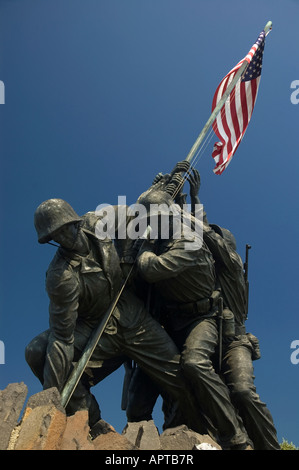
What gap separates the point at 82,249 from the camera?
5914mm

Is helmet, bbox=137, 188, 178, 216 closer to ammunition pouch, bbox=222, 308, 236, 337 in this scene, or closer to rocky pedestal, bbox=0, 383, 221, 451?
ammunition pouch, bbox=222, 308, 236, 337

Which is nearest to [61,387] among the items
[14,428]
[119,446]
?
[14,428]

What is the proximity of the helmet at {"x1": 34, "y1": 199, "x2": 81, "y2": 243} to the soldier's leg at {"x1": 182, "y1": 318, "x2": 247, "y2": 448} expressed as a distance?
81.8 inches

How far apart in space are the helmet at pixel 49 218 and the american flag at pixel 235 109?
4.08 m

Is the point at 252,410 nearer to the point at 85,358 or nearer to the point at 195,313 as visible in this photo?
the point at 195,313

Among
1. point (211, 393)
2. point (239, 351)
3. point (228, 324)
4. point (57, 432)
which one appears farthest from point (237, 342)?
point (57, 432)

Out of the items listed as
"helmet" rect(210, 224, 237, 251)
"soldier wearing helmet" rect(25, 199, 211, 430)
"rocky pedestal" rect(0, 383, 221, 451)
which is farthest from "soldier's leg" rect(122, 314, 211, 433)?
"helmet" rect(210, 224, 237, 251)

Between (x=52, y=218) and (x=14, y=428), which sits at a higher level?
(x=52, y=218)

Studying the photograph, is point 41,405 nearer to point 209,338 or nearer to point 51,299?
point 51,299

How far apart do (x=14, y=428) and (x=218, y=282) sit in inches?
130

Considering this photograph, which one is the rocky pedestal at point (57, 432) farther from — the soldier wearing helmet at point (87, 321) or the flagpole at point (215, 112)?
the flagpole at point (215, 112)

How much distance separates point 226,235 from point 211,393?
2.49m

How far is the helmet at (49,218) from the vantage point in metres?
5.49
